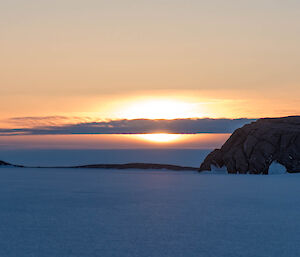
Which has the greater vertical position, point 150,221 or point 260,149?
point 260,149

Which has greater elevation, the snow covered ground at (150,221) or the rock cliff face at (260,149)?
the rock cliff face at (260,149)

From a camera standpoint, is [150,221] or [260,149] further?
[260,149]

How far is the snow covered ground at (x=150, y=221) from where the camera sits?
A: 676cm

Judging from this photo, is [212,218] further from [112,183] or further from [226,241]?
[112,183]

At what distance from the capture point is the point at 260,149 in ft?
72.4

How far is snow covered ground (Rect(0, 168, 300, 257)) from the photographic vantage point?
6758mm

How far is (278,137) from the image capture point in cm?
2238

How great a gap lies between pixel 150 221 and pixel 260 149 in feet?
46.5

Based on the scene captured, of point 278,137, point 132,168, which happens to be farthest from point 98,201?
point 132,168

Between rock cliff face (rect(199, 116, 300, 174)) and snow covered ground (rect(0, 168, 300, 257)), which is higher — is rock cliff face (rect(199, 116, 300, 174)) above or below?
above

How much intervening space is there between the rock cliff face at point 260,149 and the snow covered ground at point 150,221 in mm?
5955

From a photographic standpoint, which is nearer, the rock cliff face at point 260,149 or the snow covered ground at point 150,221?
the snow covered ground at point 150,221

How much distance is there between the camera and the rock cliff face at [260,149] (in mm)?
21578

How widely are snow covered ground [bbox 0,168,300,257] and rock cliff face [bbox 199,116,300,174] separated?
19.5ft
